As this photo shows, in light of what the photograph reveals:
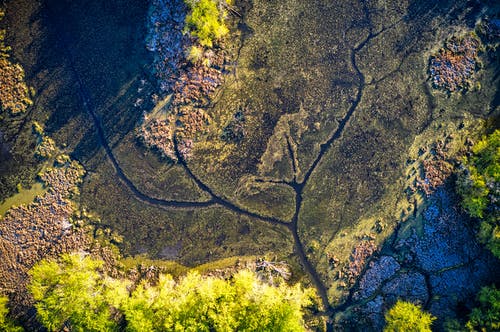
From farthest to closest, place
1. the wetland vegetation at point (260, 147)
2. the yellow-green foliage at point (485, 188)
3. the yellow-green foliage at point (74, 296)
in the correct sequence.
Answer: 1. the wetland vegetation at point (260, 147)
2. the yellow-green foliage at point (74, 296)
3. the yellow-green foliage at point (485, 188)

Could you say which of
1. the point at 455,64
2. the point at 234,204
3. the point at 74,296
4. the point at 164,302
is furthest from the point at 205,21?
the point at 74,296

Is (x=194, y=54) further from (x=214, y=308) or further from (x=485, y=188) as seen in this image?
(x=485, y=188)

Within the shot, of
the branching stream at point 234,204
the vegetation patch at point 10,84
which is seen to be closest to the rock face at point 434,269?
the branching stream at point 234,204

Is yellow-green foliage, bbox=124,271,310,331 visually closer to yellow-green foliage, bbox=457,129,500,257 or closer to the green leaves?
the green leaves

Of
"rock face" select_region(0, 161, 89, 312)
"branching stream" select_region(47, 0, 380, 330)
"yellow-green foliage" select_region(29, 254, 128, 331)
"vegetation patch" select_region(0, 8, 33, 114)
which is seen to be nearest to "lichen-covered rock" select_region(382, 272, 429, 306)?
"branching stream" select_region(47, 0, 380, 330)

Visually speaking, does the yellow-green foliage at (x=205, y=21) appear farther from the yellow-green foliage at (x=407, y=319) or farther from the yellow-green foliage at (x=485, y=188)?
the yellow-green foliage at (x=407, y=319)
